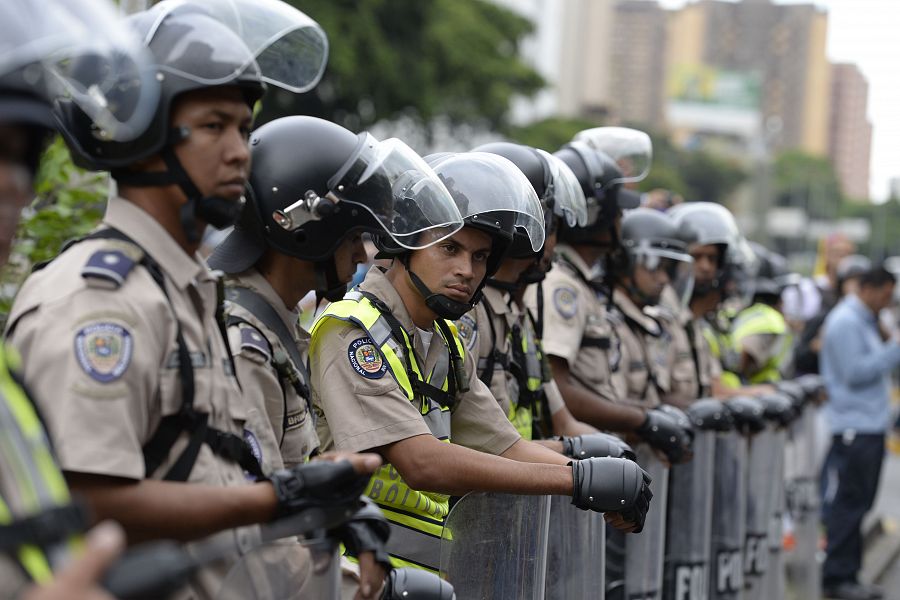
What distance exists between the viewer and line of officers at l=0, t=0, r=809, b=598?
2.18 meters

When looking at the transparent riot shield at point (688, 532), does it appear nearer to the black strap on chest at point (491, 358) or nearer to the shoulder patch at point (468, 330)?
the black strap on chest at point (491, 358)

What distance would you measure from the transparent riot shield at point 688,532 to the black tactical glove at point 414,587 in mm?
2793

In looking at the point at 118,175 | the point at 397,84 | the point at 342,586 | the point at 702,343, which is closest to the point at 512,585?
the point at 342,586

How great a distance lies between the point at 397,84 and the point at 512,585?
2267 cm

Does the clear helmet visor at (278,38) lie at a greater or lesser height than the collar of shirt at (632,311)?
greater

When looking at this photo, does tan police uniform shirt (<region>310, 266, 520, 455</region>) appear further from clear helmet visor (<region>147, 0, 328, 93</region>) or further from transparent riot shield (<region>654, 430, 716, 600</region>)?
transparent riot shield (<region>654, 430, 716, 600</region>)

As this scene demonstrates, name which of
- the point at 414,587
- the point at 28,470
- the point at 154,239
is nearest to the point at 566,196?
the point at 414,587

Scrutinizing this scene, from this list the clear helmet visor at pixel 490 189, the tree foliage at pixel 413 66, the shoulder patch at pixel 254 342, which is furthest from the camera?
the tree foliage at pixel 413 66

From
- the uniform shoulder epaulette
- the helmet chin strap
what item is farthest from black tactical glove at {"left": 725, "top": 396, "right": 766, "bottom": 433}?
the uniform shoulder epaulette

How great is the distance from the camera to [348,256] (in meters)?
3.56

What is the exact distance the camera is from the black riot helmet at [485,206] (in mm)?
3818

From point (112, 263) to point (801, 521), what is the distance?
6409mm

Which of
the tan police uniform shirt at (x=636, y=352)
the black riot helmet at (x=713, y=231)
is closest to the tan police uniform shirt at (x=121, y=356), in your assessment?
the tan police uniform shirt at (x=636, y=352)

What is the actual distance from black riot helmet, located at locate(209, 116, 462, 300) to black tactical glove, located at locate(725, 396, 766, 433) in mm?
2895
